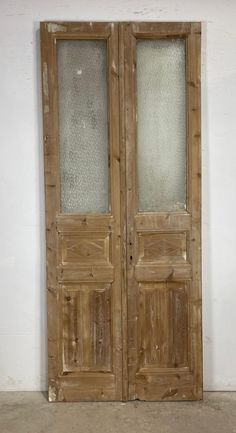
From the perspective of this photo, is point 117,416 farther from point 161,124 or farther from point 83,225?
point 161,124

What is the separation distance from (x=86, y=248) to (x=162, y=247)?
1.57 ft

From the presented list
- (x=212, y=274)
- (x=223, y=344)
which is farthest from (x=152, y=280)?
(x=223, y=344)

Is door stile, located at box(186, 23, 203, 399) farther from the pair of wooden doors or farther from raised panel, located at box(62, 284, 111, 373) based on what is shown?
raised panel, located at box(62, 284, 111, 373)

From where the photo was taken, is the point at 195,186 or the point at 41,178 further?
the point at 41,178

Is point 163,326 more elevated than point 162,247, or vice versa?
point 162,247

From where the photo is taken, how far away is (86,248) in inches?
129

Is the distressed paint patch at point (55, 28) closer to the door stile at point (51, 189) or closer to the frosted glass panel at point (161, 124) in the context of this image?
the door stile at point (51, 189)

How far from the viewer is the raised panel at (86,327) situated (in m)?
3.30

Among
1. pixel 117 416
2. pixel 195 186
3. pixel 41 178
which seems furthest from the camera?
pixel 41 178

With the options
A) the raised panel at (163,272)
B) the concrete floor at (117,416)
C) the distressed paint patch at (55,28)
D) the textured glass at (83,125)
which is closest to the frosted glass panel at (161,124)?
the textured glass at (83,125)

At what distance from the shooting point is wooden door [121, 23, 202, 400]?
325 centimetres

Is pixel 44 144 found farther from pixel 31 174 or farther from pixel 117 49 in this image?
pixel 117 49

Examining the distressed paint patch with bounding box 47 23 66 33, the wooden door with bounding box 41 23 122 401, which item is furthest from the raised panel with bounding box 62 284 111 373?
the distressed paint patch with bounding box 47 23 66 33

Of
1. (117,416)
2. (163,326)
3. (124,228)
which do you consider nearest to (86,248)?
(124,228)
